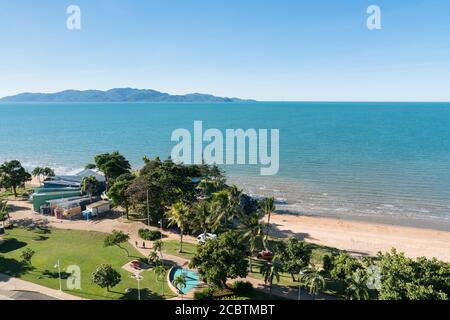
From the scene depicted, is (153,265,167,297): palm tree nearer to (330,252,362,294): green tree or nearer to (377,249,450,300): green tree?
(330,252,362,294): green tree

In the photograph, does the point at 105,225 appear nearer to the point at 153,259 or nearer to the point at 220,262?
the point at 153,259

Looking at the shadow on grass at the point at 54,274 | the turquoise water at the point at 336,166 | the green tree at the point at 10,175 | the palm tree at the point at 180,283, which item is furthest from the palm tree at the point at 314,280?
the green tree at the point at 10,175

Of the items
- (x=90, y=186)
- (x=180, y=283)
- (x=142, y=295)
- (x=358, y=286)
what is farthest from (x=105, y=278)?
(x=90, y=186)

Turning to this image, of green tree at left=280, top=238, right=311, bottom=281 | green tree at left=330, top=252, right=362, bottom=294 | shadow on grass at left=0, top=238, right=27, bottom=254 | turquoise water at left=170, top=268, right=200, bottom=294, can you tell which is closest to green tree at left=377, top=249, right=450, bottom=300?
green tree at left=330, top=252, right=362, bottom=294

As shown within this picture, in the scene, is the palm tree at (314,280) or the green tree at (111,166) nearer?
the palm tree at (314,280)

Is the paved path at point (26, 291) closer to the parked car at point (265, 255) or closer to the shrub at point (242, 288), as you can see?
the shrub at point (242, 288)

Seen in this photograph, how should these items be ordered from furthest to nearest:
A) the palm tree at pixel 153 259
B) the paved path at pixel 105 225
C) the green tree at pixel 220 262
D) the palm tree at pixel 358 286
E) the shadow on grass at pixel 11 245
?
1. the paved path at pixel 105 225
2. the shadow on grass at pixel 11 245
3. the palm tree at pixel 153 259
4. the green tree at pixel 220 262
5. the palm tree at pixel 358 286
